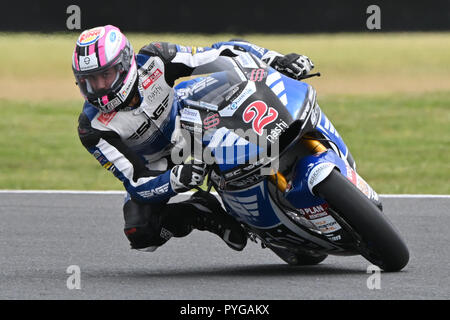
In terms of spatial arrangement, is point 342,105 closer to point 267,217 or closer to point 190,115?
point 267,217

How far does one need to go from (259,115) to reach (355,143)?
26.4ft

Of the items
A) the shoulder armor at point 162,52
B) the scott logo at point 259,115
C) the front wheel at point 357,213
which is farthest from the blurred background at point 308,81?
the front wheel at point 357,213

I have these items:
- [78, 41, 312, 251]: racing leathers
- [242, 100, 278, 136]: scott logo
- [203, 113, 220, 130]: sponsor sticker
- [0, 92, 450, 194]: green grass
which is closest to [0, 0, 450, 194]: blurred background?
[0, 92, 450, 194]: green grass

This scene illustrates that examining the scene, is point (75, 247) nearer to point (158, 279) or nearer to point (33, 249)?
point (33, 249)

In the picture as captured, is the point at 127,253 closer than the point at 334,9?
Yes

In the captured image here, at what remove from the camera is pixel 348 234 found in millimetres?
5035

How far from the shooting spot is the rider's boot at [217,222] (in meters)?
5.81

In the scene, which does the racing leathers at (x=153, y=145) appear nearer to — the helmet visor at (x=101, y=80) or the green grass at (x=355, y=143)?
the helmet visor at (x=101, y=80)

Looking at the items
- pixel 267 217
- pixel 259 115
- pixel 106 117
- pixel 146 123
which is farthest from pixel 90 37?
pixel 267 217

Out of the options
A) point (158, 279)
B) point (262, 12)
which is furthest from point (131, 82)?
point (262, 12)

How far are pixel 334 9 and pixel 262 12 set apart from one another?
1.78 meters

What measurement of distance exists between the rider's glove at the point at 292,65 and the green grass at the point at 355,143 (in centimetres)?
419
